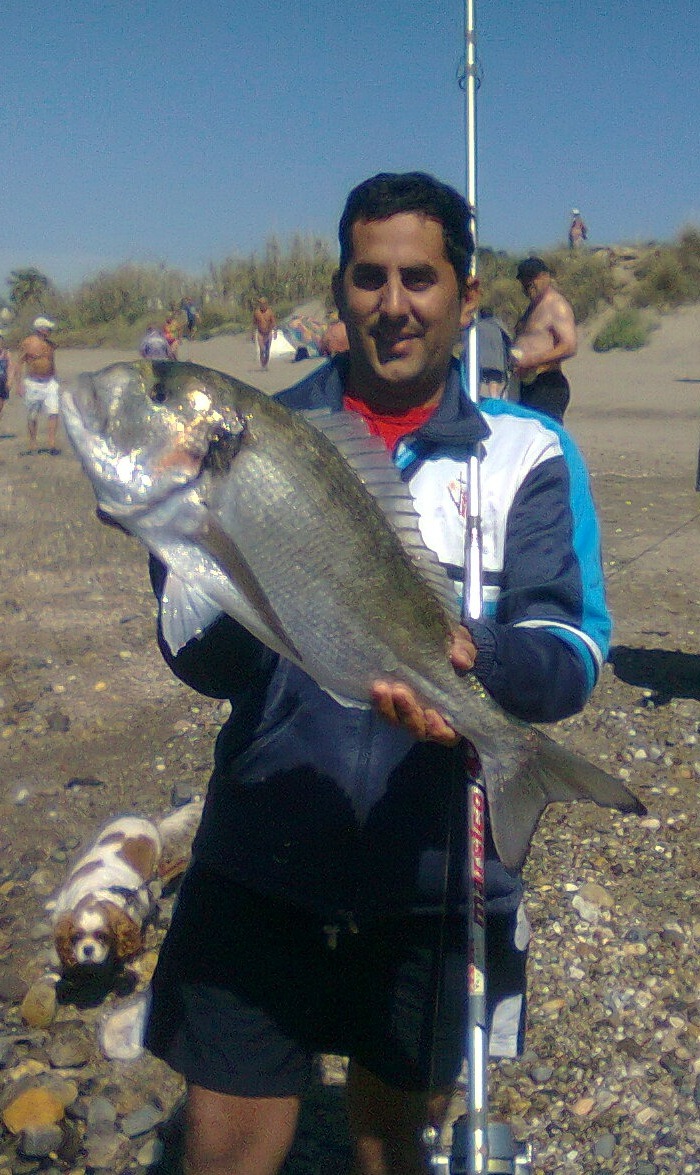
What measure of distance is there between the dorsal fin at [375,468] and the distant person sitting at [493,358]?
492 centimetres

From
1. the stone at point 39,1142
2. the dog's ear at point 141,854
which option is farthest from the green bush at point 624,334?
the stone at point 39,1142

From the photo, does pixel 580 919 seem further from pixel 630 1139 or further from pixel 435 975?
pixel 435 975

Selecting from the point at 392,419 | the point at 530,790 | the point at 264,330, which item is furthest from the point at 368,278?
the point at 264,330

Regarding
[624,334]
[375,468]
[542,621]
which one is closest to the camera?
[375,468]

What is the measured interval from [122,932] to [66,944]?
18 cm

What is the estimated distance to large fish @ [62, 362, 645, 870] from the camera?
65.4 inches

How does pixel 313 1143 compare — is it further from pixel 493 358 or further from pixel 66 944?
pixel 493 358

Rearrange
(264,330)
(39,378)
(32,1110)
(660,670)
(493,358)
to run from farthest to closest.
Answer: (264,330) < (39,378) < (493,358) < (660,670) < (32,1110)

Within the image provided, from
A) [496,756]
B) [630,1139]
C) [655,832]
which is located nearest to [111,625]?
[655,832]

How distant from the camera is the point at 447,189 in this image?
6.83 ft

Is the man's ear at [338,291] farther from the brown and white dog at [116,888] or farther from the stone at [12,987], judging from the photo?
the stone at [12,987]

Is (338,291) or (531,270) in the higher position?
(338,291)

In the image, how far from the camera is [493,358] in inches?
262

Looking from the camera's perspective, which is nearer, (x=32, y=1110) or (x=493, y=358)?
(x=32, y=1110)
